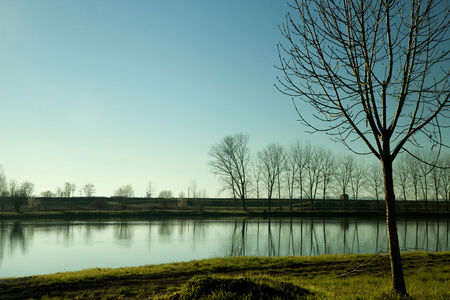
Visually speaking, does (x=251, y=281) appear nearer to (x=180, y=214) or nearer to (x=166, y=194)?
(x=180, y=214)

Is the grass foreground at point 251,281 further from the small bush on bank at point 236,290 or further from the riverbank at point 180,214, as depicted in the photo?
the riverbank at point 180,214

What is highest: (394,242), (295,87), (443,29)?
(443,29)

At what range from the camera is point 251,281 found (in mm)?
6285

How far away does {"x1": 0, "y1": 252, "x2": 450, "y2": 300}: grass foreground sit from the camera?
6.09 m

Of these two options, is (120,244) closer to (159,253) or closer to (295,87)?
(159,253)

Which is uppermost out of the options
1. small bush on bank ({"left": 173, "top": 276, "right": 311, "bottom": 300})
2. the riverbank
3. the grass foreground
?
small bush on bank ({"left": 173, "top": 276, "right": 311, "bottom": 300})

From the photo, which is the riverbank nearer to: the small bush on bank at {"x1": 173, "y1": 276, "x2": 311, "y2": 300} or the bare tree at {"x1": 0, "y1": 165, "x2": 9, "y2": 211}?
the bare tree at {"x1": 0, "y1": 165, "x2": 9, "y2": 211}

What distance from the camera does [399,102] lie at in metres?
6.35

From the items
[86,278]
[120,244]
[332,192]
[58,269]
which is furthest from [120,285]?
[332,192]

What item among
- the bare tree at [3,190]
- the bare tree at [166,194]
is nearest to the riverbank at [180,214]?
the bare tree at [3,190]

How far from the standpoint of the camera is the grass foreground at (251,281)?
20.0ft

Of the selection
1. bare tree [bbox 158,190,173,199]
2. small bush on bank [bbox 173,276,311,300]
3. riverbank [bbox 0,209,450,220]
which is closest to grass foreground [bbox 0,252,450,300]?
small bush on bank [bbox 173,276,311,300]

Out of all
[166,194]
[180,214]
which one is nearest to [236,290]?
[180,214]

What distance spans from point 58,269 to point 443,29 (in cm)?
1509
